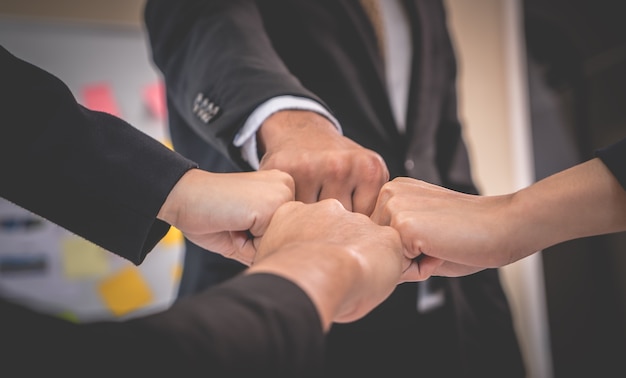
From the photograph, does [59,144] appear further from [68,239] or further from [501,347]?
[68,239]

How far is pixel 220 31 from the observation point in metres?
0.68

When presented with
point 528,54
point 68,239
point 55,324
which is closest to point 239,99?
point 55,324

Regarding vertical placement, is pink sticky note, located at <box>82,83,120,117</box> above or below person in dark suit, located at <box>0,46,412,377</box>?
below

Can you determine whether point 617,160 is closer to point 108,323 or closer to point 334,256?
point 334,256

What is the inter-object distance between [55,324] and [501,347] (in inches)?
28.2

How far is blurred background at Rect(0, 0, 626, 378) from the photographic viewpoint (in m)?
1.37

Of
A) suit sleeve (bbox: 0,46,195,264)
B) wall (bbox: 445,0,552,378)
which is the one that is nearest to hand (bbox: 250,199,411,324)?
suit sleeve (bbox: 0,46,195,264)

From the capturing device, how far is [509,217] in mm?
535

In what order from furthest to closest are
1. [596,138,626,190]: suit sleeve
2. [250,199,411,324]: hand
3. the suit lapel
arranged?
the suit lapel < [596,138,626,190]: suit sleeve < [250,199,411,324]: hand

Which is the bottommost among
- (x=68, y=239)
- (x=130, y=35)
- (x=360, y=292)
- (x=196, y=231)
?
(x=68, y=239)

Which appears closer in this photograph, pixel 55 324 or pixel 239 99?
pixel 55 324

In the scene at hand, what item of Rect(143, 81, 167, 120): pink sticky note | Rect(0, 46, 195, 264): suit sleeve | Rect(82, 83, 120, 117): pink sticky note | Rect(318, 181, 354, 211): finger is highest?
Rect(318, 181, 354, 211): finger

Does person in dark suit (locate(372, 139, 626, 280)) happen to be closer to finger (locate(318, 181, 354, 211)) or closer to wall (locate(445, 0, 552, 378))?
finger (locate(318, 181, 354, 211))

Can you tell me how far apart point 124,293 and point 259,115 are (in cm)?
94
